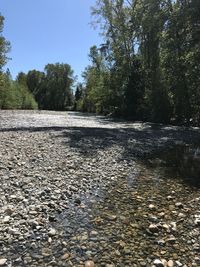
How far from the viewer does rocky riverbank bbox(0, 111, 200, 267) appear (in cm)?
619

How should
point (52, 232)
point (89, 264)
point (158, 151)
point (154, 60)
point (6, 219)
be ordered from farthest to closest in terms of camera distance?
point (154, 60), point (158, 151), point (6, 219), point (52, 232), point (89, 264)

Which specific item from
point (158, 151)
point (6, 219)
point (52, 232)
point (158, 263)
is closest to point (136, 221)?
point (158, 263)

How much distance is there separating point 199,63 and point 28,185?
88.3ft

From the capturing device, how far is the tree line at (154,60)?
3322cm

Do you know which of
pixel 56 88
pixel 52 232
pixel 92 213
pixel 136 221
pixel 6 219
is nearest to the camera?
pixel 52 232

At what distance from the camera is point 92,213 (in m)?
8.12

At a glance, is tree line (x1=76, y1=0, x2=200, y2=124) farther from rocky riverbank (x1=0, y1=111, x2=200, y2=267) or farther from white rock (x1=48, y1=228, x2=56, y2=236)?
white rock (x1=48, y1=228, x2=56, y2=236)

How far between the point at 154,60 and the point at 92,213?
121 feet

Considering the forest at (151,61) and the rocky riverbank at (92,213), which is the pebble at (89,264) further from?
the forest at (151,61)

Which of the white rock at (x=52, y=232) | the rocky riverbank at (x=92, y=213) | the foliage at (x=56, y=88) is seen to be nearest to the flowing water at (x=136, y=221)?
the rocky riverbank at (x=92, y=213)

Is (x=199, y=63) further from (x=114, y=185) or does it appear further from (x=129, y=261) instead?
(x=129, y=261)

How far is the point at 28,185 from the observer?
9.65 m

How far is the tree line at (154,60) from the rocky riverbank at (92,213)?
22.5 m

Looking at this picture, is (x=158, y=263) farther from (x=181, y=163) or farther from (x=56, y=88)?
(x=56, y=88)
